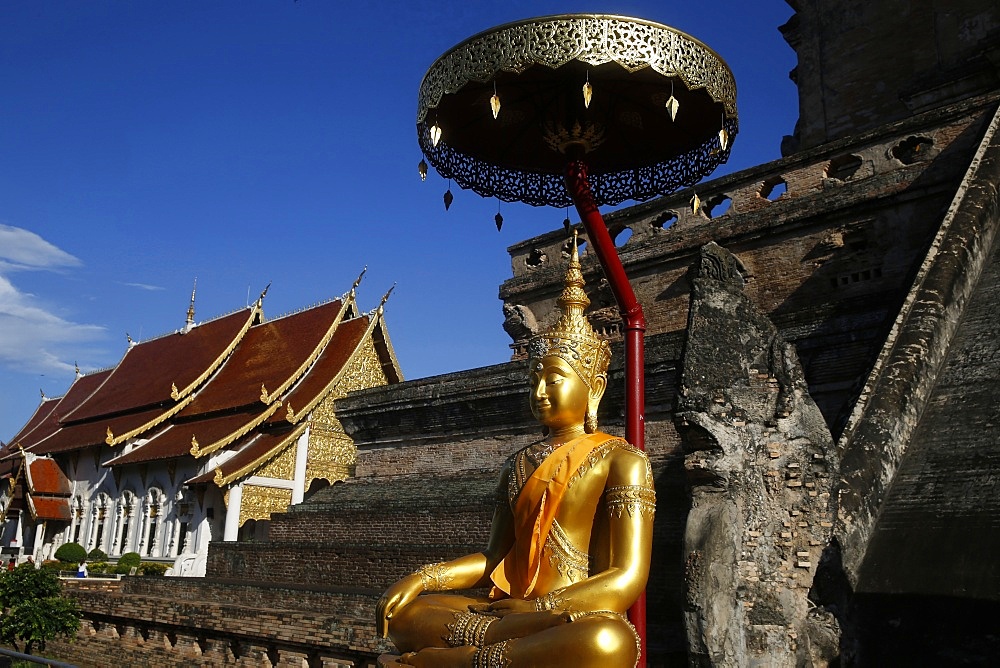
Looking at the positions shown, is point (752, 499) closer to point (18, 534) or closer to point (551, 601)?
point (551, 601)

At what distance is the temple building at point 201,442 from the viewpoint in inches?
688

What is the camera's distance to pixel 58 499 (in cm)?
2323

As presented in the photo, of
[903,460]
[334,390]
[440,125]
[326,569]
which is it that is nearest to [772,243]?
[903,460]

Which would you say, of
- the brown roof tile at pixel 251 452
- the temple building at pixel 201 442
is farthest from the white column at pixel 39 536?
→ the brown roof tile at pixel 251 452

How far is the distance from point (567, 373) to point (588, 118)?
2.08 meters

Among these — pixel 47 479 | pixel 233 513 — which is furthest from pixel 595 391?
pixel 47 479

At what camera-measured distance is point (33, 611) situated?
1024 cm

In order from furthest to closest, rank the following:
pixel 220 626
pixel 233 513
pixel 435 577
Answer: pixel 233 513 → pixel 220 626 → pixel 435 577

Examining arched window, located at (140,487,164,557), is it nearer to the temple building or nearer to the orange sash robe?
the temple building

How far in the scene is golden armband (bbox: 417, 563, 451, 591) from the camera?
13.0 ft

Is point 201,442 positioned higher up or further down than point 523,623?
higher up

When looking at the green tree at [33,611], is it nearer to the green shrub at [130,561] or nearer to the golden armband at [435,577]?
the green shrub at [130,561]

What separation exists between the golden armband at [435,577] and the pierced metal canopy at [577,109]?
7.72ft

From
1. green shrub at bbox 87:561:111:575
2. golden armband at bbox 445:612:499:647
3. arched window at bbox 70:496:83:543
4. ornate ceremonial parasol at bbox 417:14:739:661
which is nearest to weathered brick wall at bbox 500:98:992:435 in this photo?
ornate ceremonial parasol at bbox 417:14:739:661
